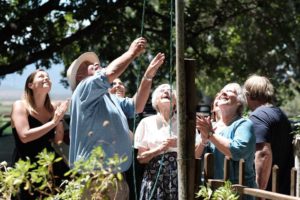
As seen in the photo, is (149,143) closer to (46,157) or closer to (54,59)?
(46,157)

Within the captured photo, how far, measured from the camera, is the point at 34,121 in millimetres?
5191

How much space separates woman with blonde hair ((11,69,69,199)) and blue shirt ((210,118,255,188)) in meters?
1.22

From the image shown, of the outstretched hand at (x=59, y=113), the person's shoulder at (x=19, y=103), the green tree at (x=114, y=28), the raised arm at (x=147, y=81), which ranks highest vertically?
the green tree at (x=114, y=28)

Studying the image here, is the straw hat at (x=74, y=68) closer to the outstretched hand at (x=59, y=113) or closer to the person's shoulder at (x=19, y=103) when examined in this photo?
the outstretched hand at (x=59, y=113)

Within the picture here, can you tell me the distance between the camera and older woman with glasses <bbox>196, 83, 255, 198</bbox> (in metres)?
4.65

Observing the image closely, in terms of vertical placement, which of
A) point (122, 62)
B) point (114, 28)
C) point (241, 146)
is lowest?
point (241, 146)

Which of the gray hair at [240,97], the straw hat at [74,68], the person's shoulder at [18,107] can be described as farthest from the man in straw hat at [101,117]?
the gray hair at [240,97]

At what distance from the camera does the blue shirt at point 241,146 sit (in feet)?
15.3

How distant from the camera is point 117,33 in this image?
14.0m

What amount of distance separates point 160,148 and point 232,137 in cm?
55

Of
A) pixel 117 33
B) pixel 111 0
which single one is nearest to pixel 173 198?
pixel 111 0

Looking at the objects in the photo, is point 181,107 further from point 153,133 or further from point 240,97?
point 153,133

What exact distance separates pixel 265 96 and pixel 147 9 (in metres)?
9.89

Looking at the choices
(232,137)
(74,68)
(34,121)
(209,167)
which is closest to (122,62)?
(74,68)
